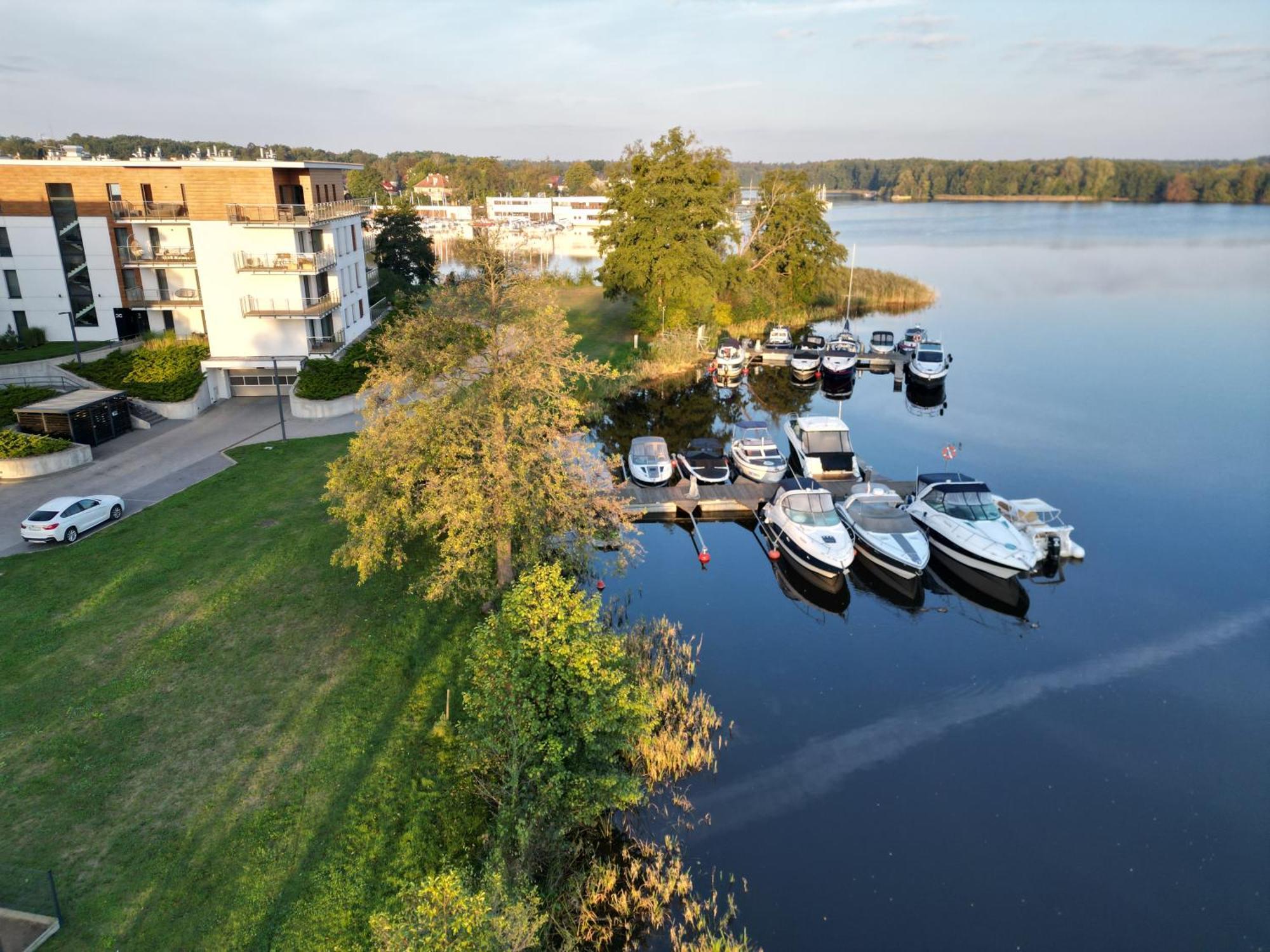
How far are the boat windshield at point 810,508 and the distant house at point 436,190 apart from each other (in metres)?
177

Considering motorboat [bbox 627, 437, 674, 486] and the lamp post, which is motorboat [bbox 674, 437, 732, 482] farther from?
the lamp post

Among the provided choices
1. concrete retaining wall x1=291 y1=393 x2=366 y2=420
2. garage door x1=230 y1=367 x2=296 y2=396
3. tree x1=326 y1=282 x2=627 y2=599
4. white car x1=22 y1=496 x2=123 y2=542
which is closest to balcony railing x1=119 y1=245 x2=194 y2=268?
garage door x1=230 y1=367 x2=296 y2=396

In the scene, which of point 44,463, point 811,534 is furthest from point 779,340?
point 44,463

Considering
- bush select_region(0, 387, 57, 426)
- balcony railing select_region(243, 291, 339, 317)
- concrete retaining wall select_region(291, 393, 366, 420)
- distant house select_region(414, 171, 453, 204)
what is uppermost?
distant house select_region(414, 171, 453, 204)

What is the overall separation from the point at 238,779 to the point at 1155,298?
9027 cm

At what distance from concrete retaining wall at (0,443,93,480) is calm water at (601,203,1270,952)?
22.8 metres

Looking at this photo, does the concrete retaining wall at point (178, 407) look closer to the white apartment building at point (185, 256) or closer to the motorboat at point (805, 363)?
the white apartment building at point (185, 256)

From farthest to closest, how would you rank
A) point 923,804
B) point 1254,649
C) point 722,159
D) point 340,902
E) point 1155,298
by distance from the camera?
point 1155,298 < point 722,159 < point 1254,649 < point 923,804 < point 340,902

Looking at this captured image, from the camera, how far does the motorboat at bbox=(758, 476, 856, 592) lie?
25391 millimetres

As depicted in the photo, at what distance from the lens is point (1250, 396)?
46.7m

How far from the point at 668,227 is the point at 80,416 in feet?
129

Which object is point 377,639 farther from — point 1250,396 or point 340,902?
point 1250,396

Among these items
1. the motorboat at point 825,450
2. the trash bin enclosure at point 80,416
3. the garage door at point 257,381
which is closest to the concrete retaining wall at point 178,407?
the trash bin enclosure at point 80,416

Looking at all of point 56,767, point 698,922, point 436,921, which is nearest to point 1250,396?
point 698,922
